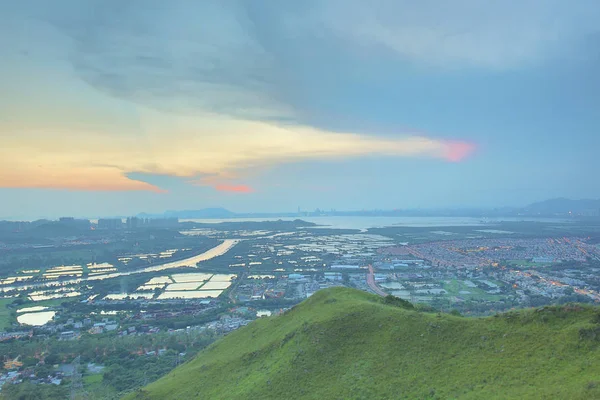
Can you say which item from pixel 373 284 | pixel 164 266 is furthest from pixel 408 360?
pixel 164 266

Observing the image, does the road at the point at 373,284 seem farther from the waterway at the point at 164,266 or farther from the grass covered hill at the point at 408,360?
the waterway at the point at 164,266

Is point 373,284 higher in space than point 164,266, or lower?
higher

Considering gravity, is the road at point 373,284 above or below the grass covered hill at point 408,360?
below

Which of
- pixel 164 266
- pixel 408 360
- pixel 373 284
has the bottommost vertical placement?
pixel 164 266

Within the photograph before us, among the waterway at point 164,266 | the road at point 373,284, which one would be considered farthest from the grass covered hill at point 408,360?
the waterway at point 164,266

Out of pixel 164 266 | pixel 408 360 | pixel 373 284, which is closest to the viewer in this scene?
pixel 408 360

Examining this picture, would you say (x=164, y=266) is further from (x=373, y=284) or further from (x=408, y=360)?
(x=408, y=360)

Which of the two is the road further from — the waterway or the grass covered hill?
the waterway

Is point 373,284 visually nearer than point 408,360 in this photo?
No

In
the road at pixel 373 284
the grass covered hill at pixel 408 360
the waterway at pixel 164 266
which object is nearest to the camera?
the grass covered hill at pixel 408 360
